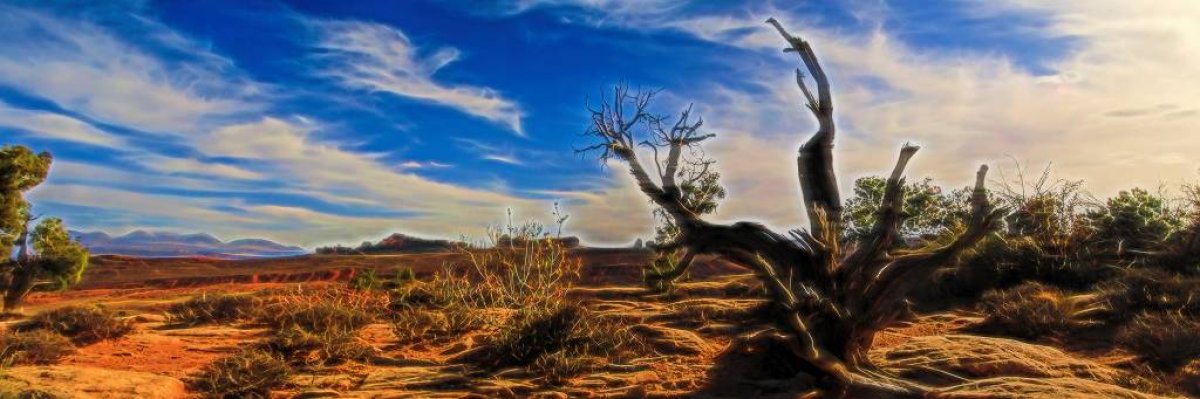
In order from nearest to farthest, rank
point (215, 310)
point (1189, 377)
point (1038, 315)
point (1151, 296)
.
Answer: point (1189, 377) < point (1038, 315) < point (1151, 296) < point (215, 310)

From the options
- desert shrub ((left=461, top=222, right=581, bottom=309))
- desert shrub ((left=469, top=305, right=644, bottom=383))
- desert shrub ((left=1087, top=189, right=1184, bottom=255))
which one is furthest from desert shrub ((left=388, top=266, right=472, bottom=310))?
desert shrub ((left=1087, top=189, right=1184, bottom=255))

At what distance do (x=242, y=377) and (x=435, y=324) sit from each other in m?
3.29

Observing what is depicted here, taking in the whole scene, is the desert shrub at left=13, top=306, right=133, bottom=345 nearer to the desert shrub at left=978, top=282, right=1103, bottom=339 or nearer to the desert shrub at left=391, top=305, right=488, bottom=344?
the desert shrub at left=391, top=305, right=488, bottom=344

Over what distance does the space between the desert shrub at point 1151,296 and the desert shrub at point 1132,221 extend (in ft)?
15.5

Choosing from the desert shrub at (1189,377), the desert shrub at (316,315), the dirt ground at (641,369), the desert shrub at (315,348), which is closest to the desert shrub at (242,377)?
the dirt ground at (641,369)

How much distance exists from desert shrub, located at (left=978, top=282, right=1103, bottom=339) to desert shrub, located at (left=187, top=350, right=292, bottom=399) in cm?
944

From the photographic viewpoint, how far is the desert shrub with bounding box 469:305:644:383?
7625 mm

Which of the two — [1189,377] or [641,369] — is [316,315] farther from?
[1189,377]

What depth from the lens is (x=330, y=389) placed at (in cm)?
720

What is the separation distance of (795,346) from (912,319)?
6.47 meters

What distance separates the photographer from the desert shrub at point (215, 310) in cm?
1131

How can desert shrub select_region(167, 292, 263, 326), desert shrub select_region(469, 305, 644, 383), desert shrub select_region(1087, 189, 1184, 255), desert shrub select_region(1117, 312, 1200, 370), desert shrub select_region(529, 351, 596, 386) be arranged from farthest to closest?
desert shrub select_region(1087, 189, 1184, 255) → desert shrub select_region(167, 292, 263, 326) → desert shrub select_region(469, 305, 644, 383) → desert shrub select_region(1117, 312, 1200, 370) → desert shrub select_region(529, 351, 596, 386)

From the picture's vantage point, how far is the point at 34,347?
8.35 meters

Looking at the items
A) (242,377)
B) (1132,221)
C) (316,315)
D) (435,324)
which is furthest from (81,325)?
(1132,221)
